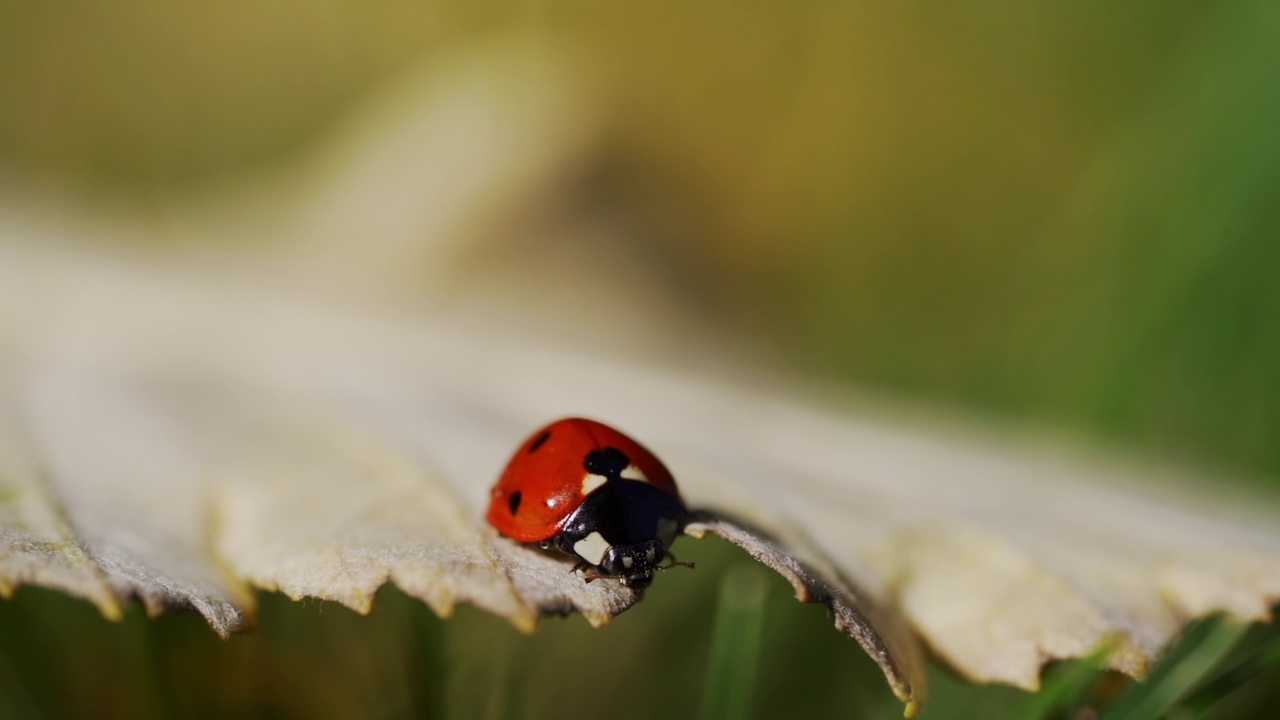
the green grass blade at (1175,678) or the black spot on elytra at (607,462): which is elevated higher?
the black spot on elytra at (607,462)

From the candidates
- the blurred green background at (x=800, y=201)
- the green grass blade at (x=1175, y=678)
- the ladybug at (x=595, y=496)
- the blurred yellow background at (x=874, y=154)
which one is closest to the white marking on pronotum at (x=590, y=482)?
the ladybug at (x=595, y=496)

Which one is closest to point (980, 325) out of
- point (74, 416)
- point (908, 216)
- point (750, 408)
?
point (908, 216)

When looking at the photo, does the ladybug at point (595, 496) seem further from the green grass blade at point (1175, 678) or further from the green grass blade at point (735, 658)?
the green grass blade at point (1175, 678)

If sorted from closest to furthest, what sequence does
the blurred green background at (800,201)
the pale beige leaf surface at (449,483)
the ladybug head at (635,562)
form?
the pale beige leaf surface at (449,483) → the ladybug head at (635,562) → the blurred green background at (800,201)

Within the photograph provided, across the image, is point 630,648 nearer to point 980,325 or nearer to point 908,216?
point 980,325

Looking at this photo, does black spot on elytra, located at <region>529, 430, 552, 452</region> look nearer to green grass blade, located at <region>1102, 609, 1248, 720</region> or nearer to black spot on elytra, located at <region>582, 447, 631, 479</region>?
black spot on elytra, located at <region>582, 447, 631, 479</region>

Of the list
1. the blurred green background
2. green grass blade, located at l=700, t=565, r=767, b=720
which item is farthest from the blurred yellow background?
green grass blade, located at l=700, t=565, r=767, b=720
